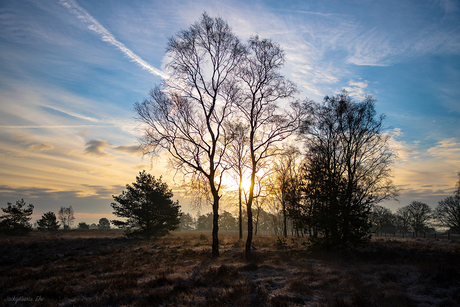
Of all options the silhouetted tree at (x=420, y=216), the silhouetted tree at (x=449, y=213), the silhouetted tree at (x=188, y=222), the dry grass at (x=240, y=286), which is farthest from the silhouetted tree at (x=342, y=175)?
the silhouetted tree at (x=188, y=222)

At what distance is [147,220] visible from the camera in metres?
29.5

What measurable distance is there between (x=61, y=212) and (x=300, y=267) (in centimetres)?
10364

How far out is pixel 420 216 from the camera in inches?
2419

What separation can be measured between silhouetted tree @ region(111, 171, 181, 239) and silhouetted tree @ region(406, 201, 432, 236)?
66.6 metres

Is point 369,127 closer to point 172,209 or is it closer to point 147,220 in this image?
point 172,209

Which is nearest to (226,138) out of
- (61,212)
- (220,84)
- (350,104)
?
(220,84)

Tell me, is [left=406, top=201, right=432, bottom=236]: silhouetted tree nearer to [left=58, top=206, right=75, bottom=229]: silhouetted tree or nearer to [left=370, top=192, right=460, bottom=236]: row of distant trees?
[left=370, top=192, right=460, bottom=236]: row of distant trees

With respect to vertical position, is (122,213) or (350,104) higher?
(350,104)

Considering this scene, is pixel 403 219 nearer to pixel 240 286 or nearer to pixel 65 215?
pixel 240 286

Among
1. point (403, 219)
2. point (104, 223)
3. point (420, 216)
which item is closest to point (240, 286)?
point (420, 216)

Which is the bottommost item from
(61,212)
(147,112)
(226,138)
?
(61,212)

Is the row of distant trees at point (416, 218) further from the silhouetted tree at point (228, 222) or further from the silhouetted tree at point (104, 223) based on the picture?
the silhouetted tree at point (104, 223)

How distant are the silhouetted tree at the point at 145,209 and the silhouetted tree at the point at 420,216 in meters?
66.6

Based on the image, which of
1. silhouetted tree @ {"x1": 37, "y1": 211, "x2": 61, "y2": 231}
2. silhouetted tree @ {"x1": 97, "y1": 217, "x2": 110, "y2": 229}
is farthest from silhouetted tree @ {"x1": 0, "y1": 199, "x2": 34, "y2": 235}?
silhouetted tree @ {"x1": 97, "y1": 217, "x2": 110, "y2": 229}
